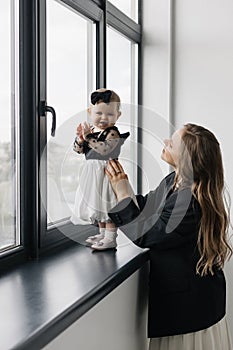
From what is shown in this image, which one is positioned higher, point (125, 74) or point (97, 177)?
point (125, 74)

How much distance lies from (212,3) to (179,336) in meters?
1.52

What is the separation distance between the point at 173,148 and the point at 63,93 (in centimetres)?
43

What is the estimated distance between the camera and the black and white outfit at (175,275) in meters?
1.76

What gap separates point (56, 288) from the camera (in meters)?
1.45

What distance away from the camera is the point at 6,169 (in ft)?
5.42

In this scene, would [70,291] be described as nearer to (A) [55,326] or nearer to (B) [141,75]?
(A) [55,326]

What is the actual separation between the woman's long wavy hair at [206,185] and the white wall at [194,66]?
0.84 meters

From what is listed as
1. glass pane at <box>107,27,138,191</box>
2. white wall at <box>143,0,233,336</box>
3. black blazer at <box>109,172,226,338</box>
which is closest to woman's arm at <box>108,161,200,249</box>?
black blazer at <box>109,172,226,338</box>

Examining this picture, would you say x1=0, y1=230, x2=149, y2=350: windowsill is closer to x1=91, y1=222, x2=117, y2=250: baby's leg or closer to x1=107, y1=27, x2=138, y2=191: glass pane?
x1=91, y1=222, x2=117, y2=250: baby's leg

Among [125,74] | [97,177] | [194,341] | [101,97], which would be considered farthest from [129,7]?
[194,341]

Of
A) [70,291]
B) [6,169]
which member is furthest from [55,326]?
[6,169]

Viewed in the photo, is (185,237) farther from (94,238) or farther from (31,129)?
(31,129)

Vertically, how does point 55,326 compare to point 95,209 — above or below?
below

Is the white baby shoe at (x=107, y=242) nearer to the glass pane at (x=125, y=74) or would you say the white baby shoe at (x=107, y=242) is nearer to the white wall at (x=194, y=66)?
the glass pane at (x=125, y=74)
